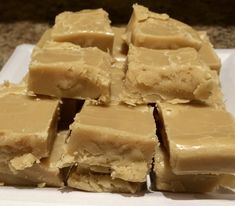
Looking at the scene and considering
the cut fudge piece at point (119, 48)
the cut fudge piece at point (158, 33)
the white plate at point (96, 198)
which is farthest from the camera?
the cut fudge piece at point (119, 48)

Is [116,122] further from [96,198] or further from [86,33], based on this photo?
[86,33]

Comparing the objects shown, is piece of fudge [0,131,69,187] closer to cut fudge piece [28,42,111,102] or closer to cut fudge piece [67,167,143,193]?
cut fudge piece [67,167,143,193]

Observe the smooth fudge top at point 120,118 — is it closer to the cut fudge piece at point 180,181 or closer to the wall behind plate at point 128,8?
the cut fudge piece at point 180,181

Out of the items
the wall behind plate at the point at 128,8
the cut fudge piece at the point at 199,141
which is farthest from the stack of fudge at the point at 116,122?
the wall behind plate at the point at 128,8

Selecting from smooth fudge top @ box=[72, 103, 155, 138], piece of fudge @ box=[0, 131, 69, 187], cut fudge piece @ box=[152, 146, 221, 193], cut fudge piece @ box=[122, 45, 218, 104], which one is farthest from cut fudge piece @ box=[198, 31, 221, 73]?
piece of fudge @ box=[0, 131, 69, 187]

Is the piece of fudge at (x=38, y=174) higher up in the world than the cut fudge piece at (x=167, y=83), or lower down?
lower down
